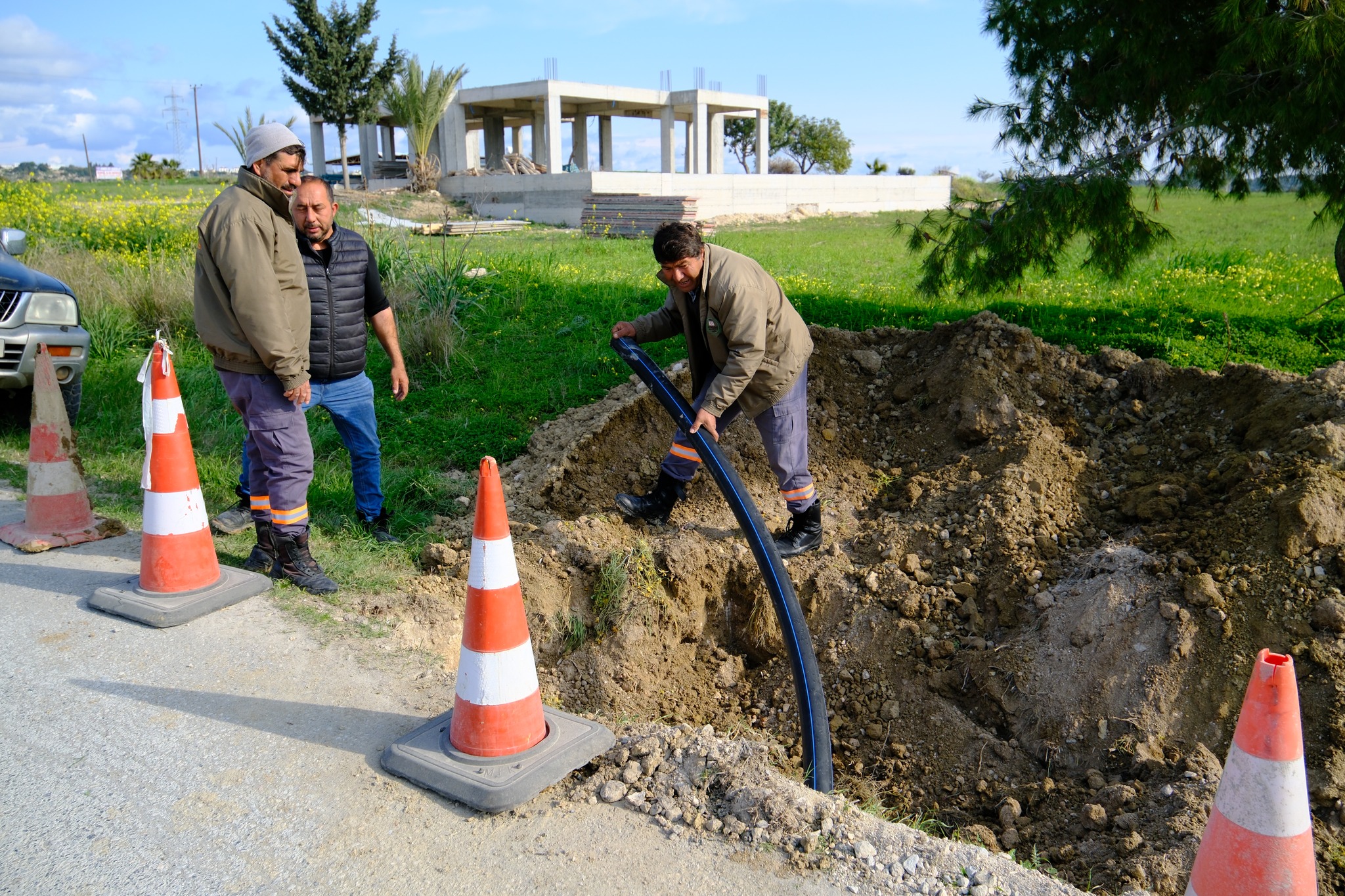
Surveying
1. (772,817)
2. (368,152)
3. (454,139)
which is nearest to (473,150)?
(454,139)

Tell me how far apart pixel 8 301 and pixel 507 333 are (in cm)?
343

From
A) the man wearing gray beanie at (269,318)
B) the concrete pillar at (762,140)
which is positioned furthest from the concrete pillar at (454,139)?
the man wearing gray beanie at (269,318)

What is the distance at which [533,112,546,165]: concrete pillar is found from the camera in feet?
98.1

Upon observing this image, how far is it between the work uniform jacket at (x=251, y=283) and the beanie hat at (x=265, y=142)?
0.28 ft

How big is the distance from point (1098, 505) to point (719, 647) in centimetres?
213

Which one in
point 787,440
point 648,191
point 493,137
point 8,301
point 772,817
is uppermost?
point 493,137

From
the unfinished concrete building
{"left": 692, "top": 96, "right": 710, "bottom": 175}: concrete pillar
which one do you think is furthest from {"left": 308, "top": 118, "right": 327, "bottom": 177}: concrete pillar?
{"left": 692, "top": 96, "right": 710, "bottom": 175}: concrete pillar

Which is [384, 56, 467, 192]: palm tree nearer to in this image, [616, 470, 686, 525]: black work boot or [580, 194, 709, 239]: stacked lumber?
[580, 194, 709, 239]: stacked lumber

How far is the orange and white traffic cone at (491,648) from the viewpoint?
274 cm

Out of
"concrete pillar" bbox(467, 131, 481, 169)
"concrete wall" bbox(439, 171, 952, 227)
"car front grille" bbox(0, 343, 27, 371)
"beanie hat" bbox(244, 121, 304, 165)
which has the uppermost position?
"concrete pillar" bbox(467, 131, 481, 169)

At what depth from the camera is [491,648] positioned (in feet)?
9.00

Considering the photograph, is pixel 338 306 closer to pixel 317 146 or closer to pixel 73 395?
pixel 73 395

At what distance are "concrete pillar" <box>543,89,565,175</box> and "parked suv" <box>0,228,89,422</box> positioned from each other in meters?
21.8

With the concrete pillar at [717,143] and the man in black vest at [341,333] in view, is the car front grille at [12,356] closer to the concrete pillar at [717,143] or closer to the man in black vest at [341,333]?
the man in black vest at [341,333]
